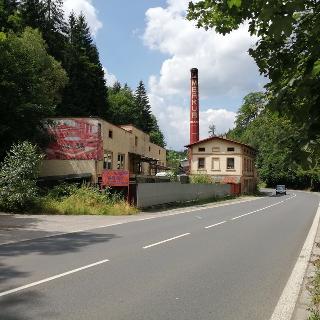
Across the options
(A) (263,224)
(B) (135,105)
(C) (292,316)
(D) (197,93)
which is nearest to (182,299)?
(C) (292,316)

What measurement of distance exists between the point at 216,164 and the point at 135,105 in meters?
32.4

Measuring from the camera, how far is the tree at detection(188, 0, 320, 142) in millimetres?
3605

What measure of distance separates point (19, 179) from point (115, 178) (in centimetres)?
697

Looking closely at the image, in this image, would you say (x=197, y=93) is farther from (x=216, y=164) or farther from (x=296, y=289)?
(x=296, y=289)

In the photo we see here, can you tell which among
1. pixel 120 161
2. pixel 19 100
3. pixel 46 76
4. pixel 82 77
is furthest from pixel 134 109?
pixel 19 100

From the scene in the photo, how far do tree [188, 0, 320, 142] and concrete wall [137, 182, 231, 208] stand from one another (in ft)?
86.7

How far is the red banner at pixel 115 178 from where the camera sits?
31066 mm

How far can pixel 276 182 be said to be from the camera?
113375mm

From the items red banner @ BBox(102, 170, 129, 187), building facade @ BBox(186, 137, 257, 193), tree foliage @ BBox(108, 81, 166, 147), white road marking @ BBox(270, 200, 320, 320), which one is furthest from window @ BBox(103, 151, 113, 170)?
tree foliage @ BBox(108, 81, 166, 147)

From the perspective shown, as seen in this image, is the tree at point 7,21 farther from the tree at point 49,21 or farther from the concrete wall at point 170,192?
the tree at point 49,21

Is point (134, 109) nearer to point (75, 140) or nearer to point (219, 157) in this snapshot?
point (219, 157)

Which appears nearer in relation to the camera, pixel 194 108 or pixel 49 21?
pixel 49 21

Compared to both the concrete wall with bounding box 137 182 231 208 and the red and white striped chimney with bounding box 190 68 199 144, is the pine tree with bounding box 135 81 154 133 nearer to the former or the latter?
the red and white striped chimney with bounding box 190 68 199 144

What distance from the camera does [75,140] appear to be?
37.0 meters
